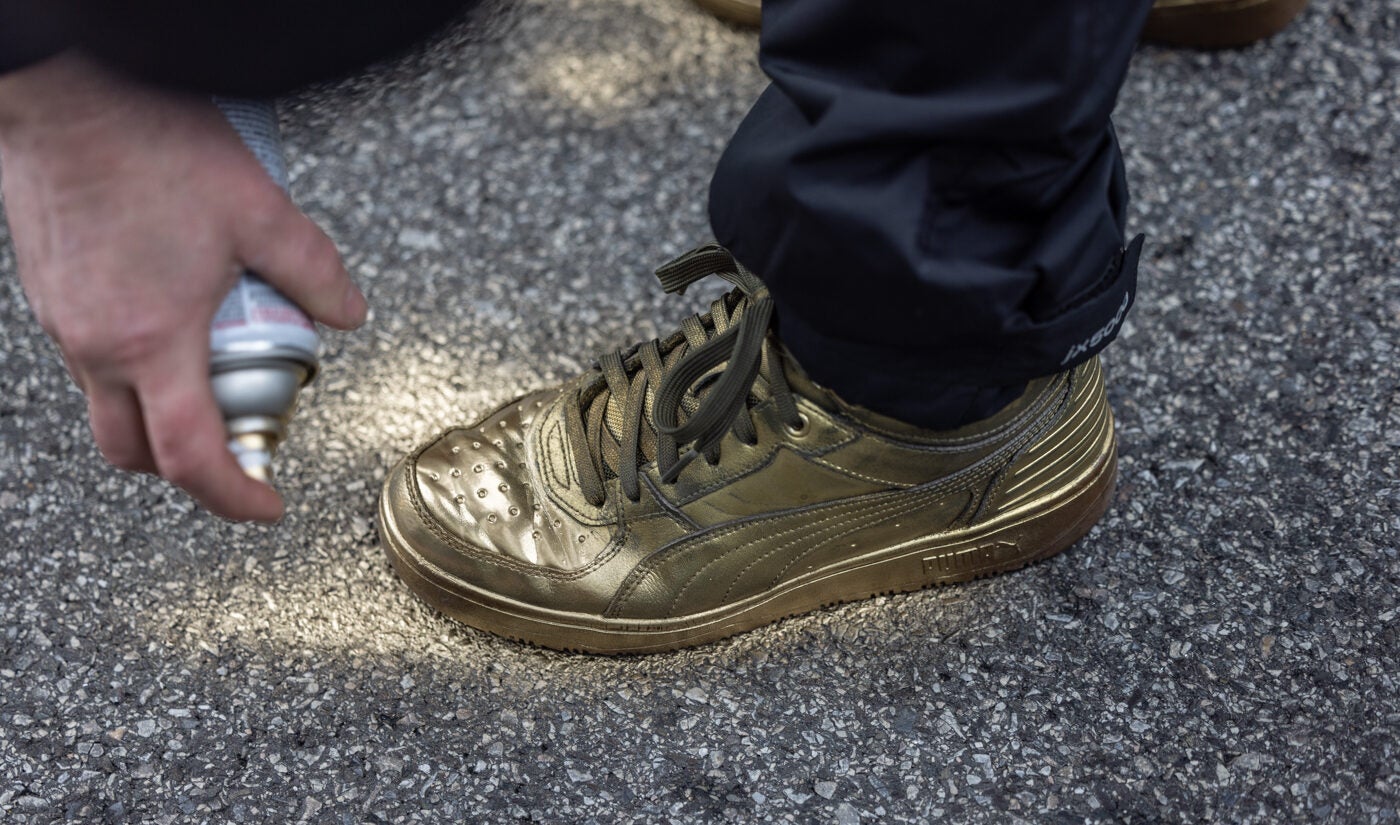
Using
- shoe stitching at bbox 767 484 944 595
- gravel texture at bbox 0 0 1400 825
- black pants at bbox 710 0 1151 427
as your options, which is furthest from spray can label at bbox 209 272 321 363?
shoe stitching at bbox 767 484 944 595

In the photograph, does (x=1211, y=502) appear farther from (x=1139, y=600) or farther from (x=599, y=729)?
(x=599, y=729)

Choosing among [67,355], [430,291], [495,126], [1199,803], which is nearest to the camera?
[67,355]

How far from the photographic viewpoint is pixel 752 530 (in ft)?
4.27

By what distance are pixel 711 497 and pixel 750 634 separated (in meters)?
0.23

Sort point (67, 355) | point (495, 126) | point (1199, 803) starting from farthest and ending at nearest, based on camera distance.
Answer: point (495, 126) → point (1199, 803) → point (67, 355)

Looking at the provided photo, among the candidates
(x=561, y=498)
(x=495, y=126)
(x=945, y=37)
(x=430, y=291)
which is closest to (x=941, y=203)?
(x=945, y=37)

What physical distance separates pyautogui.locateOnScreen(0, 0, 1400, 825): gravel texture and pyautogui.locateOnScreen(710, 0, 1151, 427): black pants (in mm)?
319

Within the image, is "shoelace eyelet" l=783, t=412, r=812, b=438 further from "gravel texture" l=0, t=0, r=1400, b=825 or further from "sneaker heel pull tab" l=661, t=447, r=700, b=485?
"gravel texture" l=0, t=0, r=1400, b=825

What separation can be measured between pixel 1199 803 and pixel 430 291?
138 centimetres

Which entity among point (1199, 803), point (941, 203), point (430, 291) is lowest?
point (1199, 803)

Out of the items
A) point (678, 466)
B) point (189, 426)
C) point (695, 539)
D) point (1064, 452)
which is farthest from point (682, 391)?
point (189, 426)

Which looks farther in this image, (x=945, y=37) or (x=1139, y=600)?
(x=1139, y=600)

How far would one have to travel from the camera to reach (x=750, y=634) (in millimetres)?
1402

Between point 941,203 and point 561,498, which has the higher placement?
point 941,203
